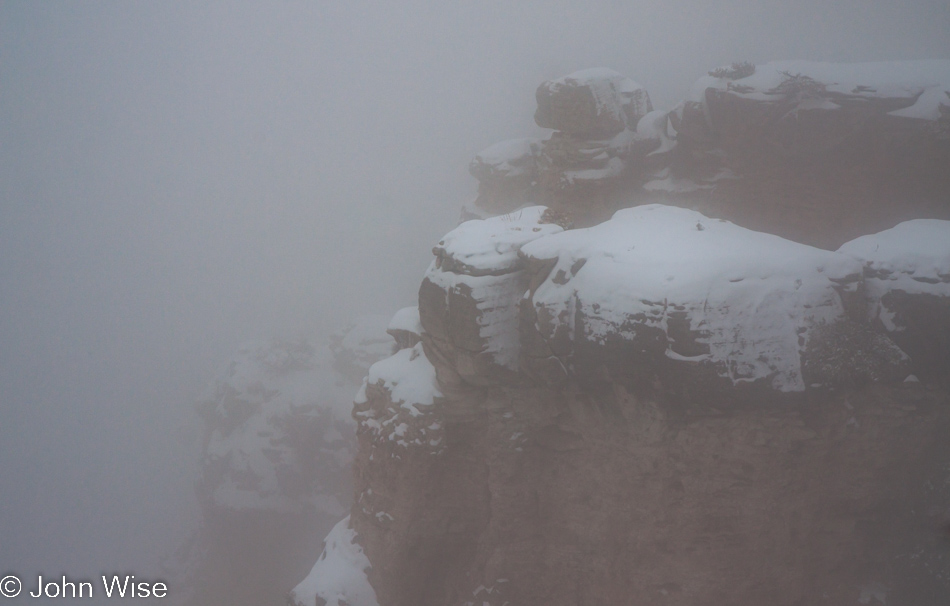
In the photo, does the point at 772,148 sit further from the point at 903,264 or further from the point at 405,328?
the point at 405,328

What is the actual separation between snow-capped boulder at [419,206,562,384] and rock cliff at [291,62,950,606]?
61 millimetres

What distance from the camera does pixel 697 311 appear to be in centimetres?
848

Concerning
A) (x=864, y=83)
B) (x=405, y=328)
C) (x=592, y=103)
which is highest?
(x=592, y=103)

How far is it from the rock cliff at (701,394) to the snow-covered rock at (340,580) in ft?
0.25

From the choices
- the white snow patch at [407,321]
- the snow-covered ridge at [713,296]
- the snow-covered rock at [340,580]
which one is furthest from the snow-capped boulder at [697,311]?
the snow-covered rock at [340,580]

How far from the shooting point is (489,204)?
81.8ft

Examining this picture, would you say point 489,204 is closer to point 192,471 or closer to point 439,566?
point 439,566

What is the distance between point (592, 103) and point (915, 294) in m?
13.5

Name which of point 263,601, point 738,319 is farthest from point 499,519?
point 263,601

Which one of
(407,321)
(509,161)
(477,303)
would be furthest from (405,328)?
(509,161)

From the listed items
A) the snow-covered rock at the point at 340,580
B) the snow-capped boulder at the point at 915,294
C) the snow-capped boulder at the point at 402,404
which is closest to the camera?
the snow-capped boulder at the point at 915,294

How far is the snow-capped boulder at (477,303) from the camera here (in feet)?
36.3

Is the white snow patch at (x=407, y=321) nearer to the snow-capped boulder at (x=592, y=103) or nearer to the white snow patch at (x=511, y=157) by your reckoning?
the snow-capped boulder at (x=592, y=103)

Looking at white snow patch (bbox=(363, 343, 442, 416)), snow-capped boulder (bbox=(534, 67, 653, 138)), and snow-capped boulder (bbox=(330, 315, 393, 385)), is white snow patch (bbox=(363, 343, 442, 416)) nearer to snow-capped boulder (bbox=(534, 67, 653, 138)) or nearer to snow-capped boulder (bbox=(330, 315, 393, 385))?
snow-capped boulder (bbox=(534, 67, 653, 138))
